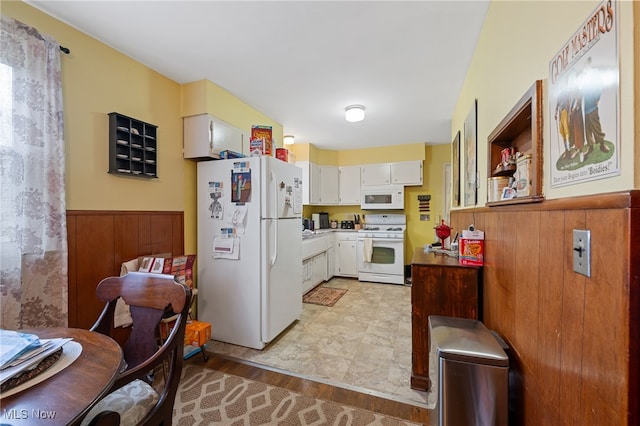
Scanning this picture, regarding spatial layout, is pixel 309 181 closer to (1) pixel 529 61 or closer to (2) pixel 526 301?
(1) pixel 529 61

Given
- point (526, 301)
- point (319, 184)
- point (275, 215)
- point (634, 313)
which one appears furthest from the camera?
point (319, 184)

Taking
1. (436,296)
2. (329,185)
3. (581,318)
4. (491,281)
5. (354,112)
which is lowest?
(436,296)

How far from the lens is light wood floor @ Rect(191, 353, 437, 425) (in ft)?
5.26

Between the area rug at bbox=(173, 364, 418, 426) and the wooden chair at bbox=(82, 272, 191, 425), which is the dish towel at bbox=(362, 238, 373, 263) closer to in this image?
the area rug at bbox=(173, 364, 418, 426)

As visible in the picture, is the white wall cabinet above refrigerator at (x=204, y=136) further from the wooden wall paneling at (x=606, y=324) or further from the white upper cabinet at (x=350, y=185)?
the white upper cabinet at (x=350, y=185)

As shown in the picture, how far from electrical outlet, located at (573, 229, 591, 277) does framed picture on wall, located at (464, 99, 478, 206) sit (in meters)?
1.23

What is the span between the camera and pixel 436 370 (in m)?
1.18

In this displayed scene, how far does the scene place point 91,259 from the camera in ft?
5.91

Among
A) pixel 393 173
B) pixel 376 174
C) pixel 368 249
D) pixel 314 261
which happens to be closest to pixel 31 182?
pixel 314 261

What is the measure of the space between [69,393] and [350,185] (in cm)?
455

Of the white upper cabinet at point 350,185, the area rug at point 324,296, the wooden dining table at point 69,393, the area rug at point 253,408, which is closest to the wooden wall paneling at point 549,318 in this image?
the area rug at point 253,408

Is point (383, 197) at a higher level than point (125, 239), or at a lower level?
higher

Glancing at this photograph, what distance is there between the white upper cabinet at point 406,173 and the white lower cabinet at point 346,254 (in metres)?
1.25

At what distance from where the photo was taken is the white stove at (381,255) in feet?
14.2
